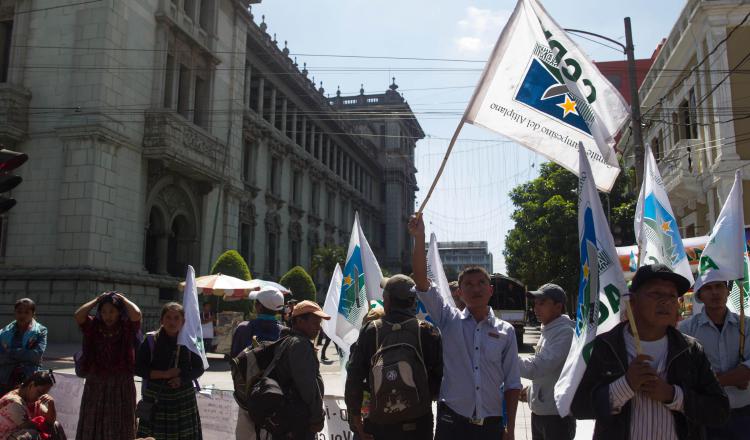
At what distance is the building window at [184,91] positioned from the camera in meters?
25.5

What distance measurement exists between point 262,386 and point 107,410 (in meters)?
1.88

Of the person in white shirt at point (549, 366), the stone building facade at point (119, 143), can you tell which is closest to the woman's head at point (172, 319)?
the person in white shirt at point (549, 366)

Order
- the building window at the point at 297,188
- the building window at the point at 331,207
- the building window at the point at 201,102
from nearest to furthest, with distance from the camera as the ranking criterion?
1. the building window at the point at 201,102
2. the building window at the point at 297,188
3. the building window at the point at 331,207

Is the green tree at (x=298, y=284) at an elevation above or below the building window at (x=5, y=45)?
below

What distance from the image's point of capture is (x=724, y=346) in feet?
13.0

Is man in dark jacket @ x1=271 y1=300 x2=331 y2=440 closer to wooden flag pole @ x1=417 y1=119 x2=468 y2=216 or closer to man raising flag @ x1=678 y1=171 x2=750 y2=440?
wooden flag pole @ x1=417 y1=119 x2=468 y2=216

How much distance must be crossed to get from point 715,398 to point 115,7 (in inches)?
891

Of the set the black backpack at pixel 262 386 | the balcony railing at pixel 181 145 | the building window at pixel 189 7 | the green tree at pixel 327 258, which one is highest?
the building window at pixel 189 7

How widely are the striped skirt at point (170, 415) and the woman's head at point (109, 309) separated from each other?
635mm

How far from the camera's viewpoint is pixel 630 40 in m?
13.4

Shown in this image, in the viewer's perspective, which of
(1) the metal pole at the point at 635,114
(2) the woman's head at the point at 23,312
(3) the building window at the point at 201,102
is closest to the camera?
(2) the woman's head at the point at 23,312

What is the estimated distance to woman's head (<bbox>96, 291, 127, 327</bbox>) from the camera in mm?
5152

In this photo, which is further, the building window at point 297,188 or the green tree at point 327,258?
the building window at point 297,188

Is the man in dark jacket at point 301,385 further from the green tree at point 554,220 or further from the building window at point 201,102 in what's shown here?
the building window at point 201,102
